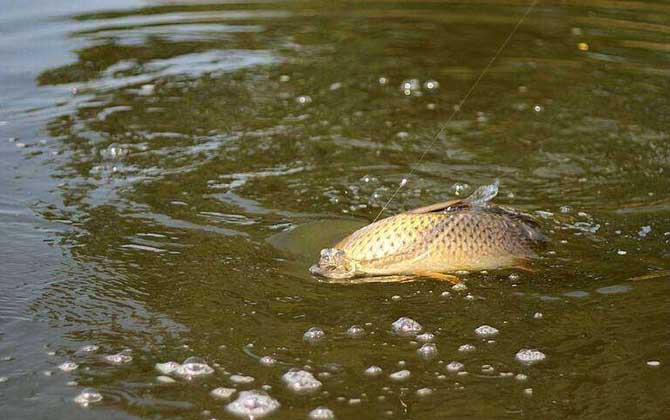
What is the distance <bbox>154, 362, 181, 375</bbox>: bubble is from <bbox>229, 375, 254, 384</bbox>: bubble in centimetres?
22

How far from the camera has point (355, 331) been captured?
4.01 m

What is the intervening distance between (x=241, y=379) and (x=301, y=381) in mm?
213

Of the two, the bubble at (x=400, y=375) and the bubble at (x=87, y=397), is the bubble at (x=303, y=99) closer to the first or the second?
the bubble at (x=400, y=375)

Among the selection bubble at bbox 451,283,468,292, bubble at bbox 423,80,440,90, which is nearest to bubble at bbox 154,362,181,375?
bubble at bbox 451,283,468,292

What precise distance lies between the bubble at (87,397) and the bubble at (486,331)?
148 centimetres

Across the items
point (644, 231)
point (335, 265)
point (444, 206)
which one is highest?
point (444, 206)

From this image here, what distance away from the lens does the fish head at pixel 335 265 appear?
4465 mm

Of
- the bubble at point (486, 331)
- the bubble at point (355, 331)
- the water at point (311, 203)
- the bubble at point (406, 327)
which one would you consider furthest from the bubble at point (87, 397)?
the bubble at point (486, 331)

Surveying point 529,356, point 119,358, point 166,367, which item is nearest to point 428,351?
point 529,356

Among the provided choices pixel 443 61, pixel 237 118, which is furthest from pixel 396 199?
pixel 443 61

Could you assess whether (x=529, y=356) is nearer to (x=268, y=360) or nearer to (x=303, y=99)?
(x=268, y=360)

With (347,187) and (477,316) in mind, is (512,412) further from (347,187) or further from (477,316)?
(347,187)

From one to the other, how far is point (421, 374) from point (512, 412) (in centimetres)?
38

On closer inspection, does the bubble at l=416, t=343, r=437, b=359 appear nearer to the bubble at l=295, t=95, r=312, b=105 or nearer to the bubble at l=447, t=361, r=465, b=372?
the bubble at l=447, t=361, r=465, b=372
